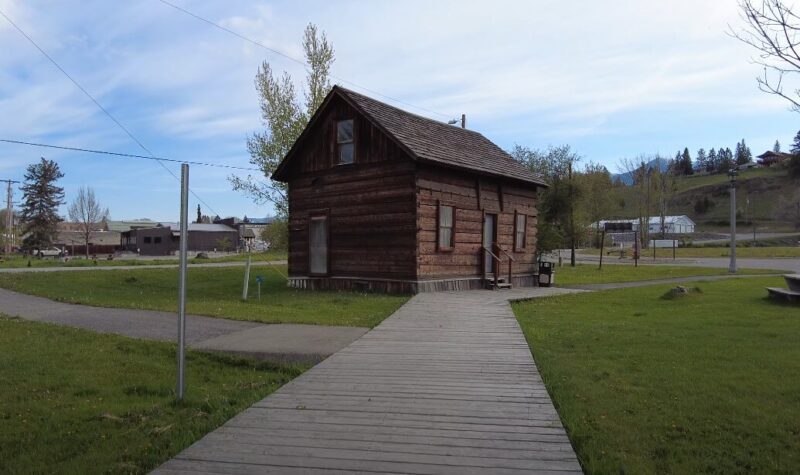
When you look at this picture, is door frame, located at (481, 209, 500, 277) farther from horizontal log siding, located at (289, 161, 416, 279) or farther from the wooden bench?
the wooden bench

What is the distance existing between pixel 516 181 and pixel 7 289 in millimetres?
19166

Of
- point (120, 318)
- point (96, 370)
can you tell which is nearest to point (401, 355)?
point (96, 370)

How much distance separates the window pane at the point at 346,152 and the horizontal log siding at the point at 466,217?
3038 mm

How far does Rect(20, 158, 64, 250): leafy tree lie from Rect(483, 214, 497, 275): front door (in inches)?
2619

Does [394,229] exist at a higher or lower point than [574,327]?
higher

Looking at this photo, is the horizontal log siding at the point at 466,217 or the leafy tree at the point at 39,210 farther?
the leafy tree at the point at 39,210

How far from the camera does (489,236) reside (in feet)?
71.0

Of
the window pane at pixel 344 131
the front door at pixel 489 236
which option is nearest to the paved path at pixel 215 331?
the window pane at pixel 344 131

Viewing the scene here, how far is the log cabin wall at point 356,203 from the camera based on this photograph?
18.6m

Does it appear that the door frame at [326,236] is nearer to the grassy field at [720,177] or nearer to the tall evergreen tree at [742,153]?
the grassy field at [720,177]

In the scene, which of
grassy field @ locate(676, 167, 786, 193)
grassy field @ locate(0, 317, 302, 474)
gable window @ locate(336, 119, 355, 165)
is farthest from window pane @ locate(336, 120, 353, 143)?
grassy field @ locate(676, 167, 786, 193)

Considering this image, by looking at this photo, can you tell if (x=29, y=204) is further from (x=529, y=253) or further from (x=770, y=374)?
(x=770, y=374)

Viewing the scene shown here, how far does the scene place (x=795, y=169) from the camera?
118875 millimetres

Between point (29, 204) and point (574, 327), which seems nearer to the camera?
point (574, 327)
